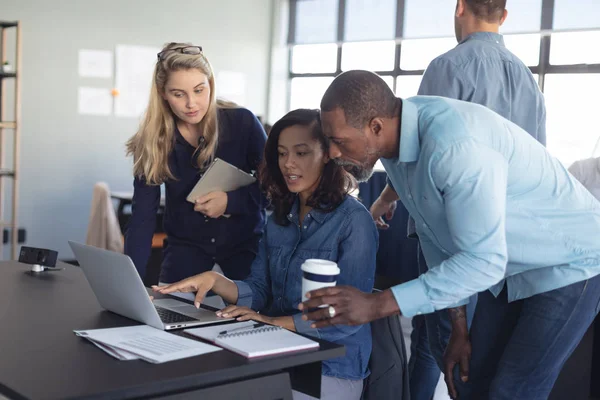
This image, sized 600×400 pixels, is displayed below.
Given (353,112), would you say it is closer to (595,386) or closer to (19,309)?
(19,309)

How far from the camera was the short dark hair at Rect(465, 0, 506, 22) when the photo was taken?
7.34 ft

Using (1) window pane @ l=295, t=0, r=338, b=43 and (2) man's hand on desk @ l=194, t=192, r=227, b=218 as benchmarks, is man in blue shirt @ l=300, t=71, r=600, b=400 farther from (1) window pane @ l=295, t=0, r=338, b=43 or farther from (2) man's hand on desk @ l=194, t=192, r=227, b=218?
(1) window pane @ l=295, t=0, r=338, b=43

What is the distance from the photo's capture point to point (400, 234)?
16.9 feet

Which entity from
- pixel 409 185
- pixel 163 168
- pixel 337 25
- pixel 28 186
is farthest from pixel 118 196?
pixel 409 185

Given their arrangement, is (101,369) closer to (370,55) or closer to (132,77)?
(132,77)

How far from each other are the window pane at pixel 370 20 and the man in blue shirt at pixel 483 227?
230 inches

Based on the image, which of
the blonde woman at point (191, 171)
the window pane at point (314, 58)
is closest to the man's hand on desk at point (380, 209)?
the blonde woman at point (191, 171)

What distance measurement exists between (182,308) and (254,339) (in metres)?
0.37

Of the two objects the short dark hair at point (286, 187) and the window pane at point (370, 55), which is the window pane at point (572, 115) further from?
the short dark hair at point (286, 187)

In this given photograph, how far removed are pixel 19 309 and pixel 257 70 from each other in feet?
21.2

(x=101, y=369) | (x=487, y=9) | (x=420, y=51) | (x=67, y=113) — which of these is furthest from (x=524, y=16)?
(x=101, y=369)

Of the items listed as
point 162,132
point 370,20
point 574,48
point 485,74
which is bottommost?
point 162,132

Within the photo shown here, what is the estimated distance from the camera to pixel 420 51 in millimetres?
7055

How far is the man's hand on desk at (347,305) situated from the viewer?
1331 mm
